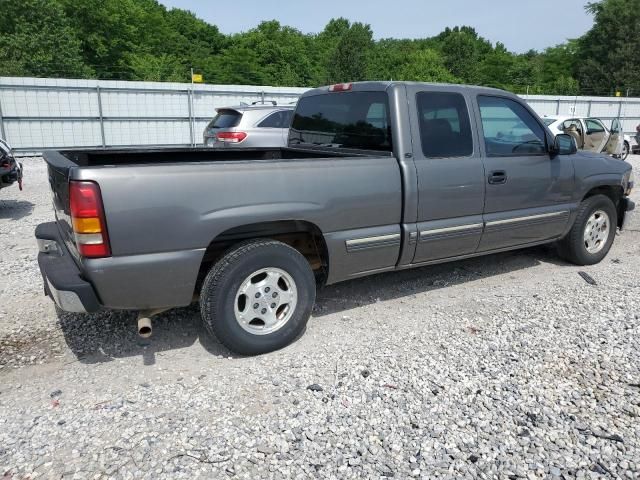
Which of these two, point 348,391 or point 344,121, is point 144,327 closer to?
point 348,391

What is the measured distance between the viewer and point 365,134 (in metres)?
4.32

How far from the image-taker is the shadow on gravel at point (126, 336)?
3695 mm

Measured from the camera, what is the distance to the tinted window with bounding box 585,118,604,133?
1529 centimetres

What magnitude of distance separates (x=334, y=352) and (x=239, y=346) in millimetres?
683

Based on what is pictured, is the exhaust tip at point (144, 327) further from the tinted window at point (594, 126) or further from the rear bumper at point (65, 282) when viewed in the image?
the tinted window at point (594, 126)

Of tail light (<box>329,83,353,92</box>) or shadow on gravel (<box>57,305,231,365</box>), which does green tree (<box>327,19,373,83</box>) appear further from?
shadow on gravel (<box>57,305,231,365</box>)

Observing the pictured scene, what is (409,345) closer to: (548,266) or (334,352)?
(334,352)

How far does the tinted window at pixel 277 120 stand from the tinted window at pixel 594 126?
9516mm

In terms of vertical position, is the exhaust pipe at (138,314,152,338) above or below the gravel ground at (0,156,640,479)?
above

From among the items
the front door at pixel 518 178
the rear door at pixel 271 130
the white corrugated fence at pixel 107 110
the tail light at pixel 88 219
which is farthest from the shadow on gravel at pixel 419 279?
the white corrugated fence at pixel 107 110

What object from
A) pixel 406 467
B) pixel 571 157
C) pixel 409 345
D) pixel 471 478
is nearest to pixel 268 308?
pixel 409 345

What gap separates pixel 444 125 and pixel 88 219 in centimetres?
288

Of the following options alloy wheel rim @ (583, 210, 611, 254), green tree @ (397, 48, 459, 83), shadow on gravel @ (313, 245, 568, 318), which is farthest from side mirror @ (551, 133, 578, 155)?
green tree @ (397, 48, 459, 83)

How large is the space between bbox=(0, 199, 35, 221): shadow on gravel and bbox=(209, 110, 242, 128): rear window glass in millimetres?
3973
